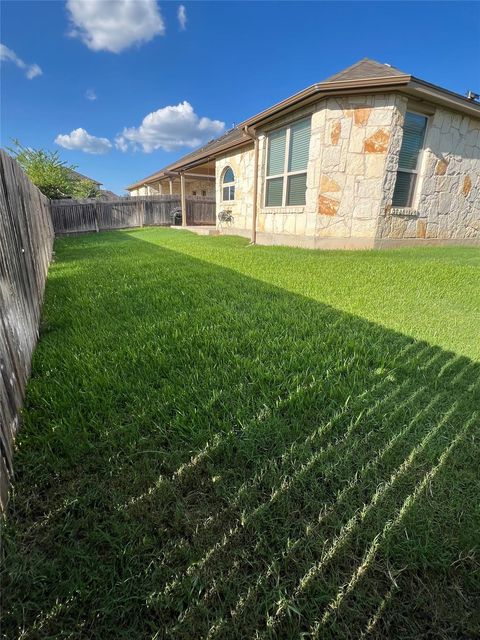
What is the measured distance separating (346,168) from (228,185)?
6425 millimetres

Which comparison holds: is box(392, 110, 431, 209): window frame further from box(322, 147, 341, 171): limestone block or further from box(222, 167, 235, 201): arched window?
box(222, 167, 235, 201): arched window

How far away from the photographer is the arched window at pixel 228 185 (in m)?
12.5

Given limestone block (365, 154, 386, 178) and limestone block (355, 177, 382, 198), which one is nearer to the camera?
limestone block (365, 154, 386, 178)

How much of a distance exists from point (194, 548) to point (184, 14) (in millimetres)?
17316

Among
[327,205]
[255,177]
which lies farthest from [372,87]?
[255,177]

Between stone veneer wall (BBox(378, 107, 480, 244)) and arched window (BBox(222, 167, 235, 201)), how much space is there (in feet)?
22.0

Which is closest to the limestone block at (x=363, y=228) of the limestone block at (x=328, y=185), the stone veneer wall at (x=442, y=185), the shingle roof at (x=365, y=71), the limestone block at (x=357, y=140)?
the stone veneer wall at (x=442, y=185)

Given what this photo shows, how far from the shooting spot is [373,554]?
3.65ft

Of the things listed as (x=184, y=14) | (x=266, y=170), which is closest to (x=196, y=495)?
(x=266, y=170)

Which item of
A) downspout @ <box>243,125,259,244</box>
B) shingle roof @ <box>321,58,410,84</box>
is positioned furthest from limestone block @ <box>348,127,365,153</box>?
downspout @ <box>243,125,259,244</box>

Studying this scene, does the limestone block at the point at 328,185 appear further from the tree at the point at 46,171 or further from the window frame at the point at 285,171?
the tree at the point at 46,171

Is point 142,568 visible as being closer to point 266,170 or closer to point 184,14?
point 266,170

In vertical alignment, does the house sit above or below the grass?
above

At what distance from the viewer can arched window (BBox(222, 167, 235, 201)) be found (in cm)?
1247
